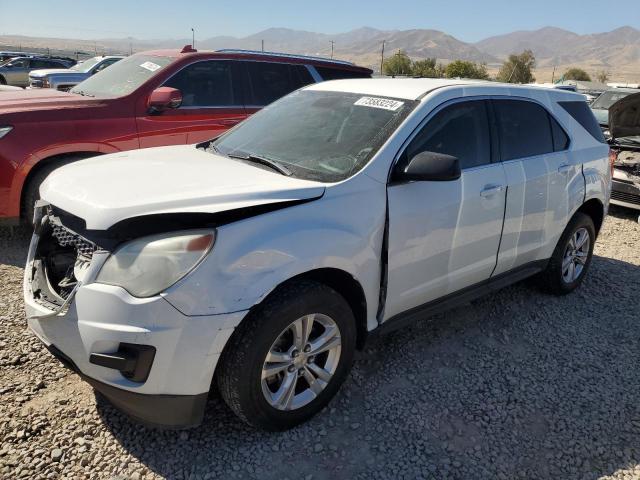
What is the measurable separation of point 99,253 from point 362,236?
125 cm

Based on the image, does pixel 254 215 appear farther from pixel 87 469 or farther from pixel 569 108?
pixel 569 108

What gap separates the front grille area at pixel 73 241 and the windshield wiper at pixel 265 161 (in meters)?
1.05

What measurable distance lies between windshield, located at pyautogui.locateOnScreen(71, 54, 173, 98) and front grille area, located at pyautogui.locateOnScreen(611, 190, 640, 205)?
20.8 ft

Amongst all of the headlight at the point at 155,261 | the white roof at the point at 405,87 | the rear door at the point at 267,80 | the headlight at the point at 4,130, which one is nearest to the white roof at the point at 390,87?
the white roof at the point at 405,87

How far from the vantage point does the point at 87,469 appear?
2436mm

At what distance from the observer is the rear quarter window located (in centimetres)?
437

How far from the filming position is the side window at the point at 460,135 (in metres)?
3.10

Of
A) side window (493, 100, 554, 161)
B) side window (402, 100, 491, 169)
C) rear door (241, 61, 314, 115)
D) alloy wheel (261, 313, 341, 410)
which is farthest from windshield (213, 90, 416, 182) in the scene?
rear door (241, 61, 314, 115)

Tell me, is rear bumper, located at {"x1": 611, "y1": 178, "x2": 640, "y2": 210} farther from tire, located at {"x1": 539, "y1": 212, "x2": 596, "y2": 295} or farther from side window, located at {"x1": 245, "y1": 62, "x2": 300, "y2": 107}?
side window, located at {"x1": 245, "y1": 62, "x2": 300, "y2": 107}

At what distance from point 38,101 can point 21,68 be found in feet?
73.6

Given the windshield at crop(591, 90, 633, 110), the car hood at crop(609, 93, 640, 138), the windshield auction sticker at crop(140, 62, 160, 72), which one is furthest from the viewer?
the windshield at crop(591, 90, 633, 110)

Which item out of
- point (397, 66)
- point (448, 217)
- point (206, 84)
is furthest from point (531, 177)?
point (397, 66)

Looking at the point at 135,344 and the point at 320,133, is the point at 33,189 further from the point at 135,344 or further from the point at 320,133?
the point at 135,344

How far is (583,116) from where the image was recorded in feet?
14.8
